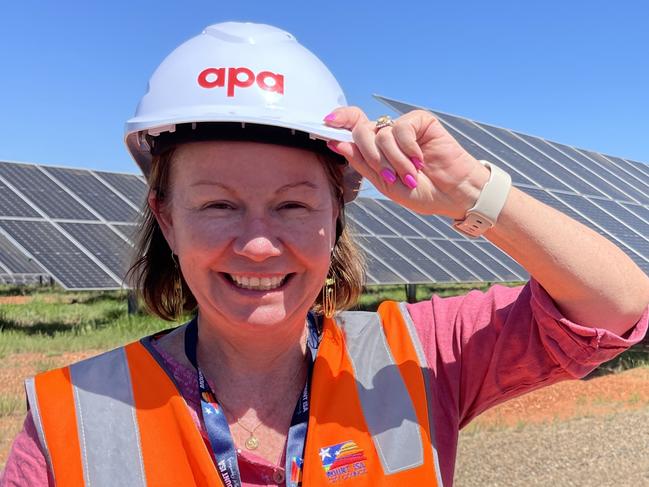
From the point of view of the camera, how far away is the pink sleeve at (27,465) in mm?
1854

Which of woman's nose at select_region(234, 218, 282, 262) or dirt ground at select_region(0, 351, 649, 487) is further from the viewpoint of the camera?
dirt ground at select_region(0, 351, 649, 487)

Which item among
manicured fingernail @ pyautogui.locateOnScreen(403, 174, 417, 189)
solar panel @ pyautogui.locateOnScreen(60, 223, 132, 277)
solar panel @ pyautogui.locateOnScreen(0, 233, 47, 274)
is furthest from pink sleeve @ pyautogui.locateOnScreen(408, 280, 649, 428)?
solar panel @ pyautogui.locateOnScreen(0, 233, 47, 274)

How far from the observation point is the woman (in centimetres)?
187

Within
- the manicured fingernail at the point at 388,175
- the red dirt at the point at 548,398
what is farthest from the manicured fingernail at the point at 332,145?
the red dirt at the point at 548,398

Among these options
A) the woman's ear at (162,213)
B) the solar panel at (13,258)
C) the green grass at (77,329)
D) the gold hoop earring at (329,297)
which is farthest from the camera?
the solar panel at (13,258)

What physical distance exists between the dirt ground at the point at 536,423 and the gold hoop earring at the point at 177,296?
391cm

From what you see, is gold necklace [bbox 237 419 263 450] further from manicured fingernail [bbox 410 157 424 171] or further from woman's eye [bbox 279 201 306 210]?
manicured fingernail [bbox 410 157 424 171]

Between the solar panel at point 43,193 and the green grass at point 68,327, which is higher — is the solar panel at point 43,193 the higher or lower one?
the higher one

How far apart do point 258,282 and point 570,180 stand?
14153mm

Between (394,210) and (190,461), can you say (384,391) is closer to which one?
(190,461)

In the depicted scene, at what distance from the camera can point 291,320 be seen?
2.11 meters

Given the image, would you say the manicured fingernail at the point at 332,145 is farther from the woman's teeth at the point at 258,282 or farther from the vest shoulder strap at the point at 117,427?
the vest shoulder strap at the point at 117,427

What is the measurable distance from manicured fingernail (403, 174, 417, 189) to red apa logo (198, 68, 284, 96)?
494 millimetres

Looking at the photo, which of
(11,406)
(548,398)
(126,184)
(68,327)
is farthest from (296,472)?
(126,184)
